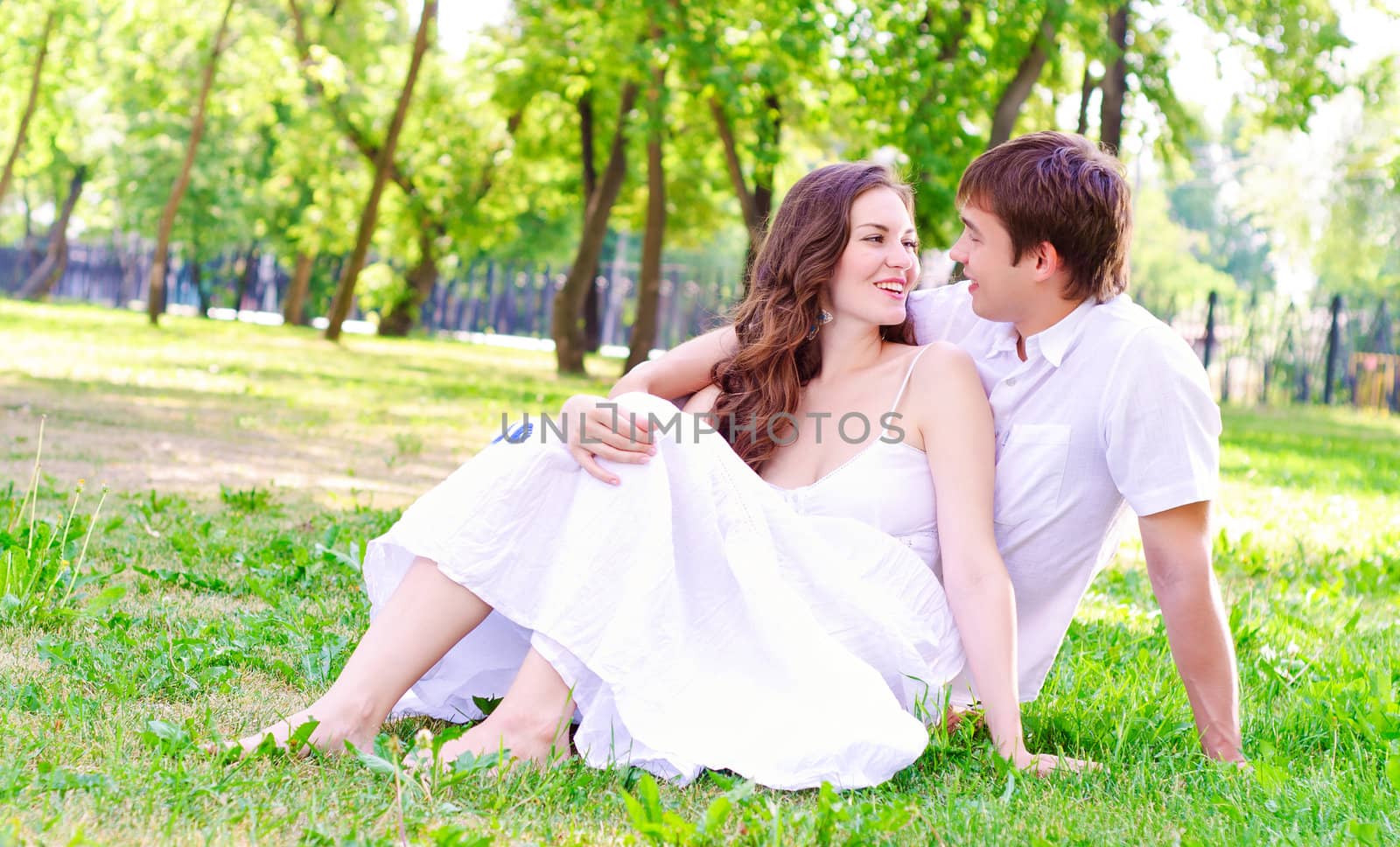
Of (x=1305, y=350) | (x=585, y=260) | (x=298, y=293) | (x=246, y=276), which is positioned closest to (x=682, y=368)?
(x=585, y=260)

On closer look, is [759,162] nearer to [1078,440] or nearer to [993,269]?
[993,269]

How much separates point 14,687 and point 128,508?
104 inches

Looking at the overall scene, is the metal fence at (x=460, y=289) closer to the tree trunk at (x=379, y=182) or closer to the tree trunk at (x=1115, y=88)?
the tree trunk at (x=379, y=182)

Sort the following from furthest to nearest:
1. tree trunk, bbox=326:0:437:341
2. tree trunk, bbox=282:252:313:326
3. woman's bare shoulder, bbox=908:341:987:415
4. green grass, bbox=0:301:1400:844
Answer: tree trunk, bbox=282:252:313:326 → tree trunk, bbox=326:0:437:341 → woman's bare shoulder, bbox=908:341:987:415 → green grass, bbox=0:301:1400:844

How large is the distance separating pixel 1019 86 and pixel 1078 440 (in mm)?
12290

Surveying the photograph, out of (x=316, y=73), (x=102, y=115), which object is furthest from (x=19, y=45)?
(x=102, y=115)

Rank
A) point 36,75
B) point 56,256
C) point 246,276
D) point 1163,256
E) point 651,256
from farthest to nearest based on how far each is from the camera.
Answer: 1. point 1163,256
2. point 246,276
3. point 56,256
4. point 36,75
5. point 651,256

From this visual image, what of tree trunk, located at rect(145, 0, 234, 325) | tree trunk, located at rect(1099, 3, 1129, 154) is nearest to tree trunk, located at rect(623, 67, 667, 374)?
tree trunk, located at rect(1099, 3, 1129, 154)

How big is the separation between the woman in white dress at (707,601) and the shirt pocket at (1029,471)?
8 centimetres

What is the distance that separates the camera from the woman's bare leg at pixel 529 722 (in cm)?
266

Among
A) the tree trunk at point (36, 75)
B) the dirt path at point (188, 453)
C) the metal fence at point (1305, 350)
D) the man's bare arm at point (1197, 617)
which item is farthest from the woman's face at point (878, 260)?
the tree trunk at point (36, 75)

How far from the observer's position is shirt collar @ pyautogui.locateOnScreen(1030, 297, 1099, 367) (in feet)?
9.52

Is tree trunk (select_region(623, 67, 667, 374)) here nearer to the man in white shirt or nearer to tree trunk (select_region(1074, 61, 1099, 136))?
tree trunk (select_region(1074, 61, 1099, 136))

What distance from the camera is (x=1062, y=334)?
292 centimetres
